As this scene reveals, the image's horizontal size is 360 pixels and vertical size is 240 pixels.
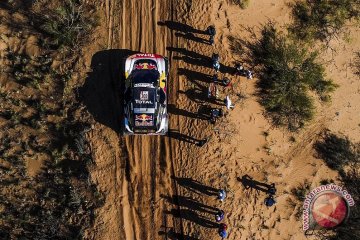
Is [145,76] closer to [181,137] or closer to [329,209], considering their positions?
[181,137]

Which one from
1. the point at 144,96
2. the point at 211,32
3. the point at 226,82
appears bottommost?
the point at 144,96

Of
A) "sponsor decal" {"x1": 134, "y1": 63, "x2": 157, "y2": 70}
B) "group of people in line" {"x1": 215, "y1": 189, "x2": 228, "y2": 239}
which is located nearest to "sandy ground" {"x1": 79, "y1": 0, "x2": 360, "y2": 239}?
"group of people in line" {"x1": 215, "y1": 189, "x2": 228, "y2": 239}

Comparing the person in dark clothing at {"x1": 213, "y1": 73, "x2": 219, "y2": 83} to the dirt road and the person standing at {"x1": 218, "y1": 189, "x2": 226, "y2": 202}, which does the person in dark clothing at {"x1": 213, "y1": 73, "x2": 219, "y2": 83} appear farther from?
the person standing at {"x1": 218, "y1": 189, "x2": 226, "y2": 202}

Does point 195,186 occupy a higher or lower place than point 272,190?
higher

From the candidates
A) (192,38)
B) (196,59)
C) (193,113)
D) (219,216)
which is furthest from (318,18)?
(219,216)

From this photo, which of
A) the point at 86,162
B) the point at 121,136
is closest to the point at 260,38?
the point at 121,136

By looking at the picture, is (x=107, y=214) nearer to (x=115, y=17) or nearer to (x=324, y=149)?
(x=115, y=17)
